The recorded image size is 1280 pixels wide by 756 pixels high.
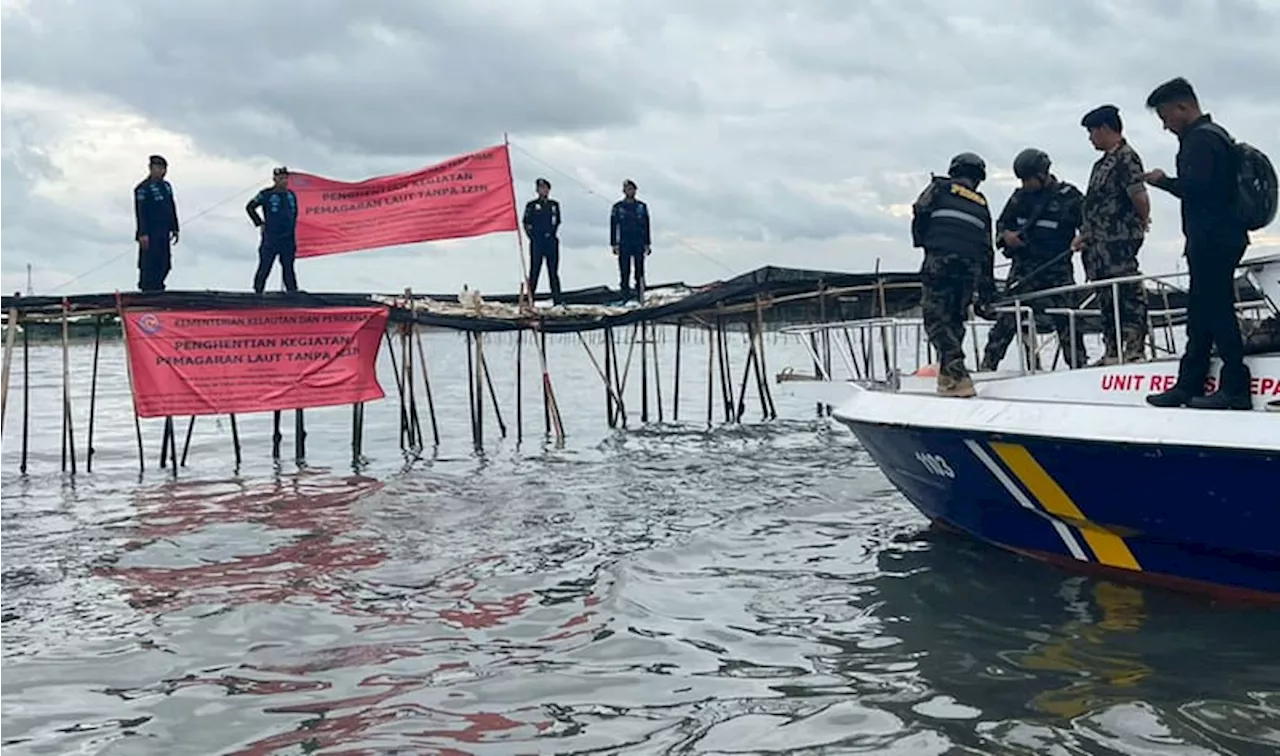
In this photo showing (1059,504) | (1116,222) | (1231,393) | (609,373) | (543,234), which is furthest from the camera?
(609,373)

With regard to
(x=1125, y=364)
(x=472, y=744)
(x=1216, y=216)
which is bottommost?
(x=472, y=744)

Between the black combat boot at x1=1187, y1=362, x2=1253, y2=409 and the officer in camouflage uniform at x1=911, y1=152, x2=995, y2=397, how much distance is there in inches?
69.8

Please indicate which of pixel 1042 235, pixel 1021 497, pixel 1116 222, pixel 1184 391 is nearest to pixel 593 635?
pixel 1021 497

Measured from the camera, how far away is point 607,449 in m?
15.6

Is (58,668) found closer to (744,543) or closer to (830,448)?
(744,543)

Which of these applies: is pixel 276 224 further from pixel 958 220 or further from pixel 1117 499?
pixel 1117 499

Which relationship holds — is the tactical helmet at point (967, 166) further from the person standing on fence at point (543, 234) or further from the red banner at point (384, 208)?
the person standing on fence at point (543, 234)

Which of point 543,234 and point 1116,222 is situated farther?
point 543,234

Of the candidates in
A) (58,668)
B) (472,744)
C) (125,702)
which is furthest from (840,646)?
(58,668)

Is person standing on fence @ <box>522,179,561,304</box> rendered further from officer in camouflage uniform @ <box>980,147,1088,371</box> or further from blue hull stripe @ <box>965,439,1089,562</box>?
blue hull stripe @ <box>965,439,1089,562</box>

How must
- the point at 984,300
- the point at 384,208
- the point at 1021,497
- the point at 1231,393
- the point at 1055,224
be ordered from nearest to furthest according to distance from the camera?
the point at 1231,393
the point at 1021,497
the point at 984,300
the point at 1055,224
the point at 384,208

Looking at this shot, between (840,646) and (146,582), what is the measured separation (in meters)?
4.34

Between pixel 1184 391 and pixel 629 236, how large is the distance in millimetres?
12140

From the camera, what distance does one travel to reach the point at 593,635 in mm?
6074
